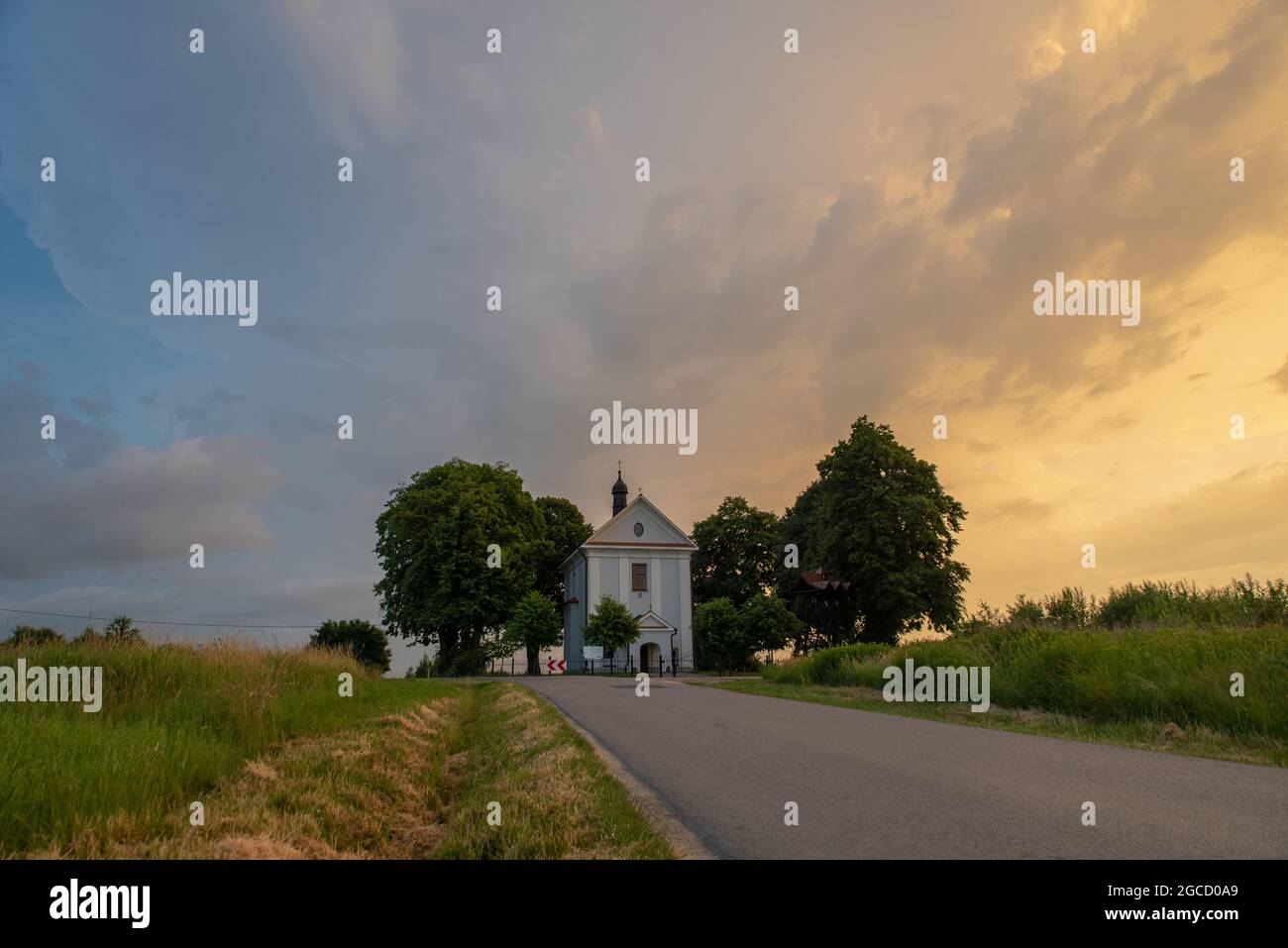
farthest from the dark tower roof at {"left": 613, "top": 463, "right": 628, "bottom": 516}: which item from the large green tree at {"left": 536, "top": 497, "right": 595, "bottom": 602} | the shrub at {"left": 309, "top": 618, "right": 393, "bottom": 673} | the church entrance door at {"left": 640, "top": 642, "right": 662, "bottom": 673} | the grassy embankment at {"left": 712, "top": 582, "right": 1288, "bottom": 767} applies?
the grassy embankment at {"left": 712, "top": 582, "right": 1288, "bottom": 767}

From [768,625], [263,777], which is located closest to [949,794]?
[263,777]

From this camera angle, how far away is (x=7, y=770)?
5.65 m

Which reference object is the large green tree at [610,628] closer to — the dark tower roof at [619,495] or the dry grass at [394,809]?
the dark tower roof at [619,495]

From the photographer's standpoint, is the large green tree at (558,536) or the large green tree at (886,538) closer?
the large green tree at (886,538)

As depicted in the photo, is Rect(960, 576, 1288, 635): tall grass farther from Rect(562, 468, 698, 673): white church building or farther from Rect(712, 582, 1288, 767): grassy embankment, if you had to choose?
Rect(562, 468, 698, 673): white church building

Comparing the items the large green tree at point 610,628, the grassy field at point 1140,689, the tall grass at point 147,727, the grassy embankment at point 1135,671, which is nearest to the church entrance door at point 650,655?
the large green tree at point 610,628

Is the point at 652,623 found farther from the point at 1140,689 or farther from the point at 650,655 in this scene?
the point at 1140,689

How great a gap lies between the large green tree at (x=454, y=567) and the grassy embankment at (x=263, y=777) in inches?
1409

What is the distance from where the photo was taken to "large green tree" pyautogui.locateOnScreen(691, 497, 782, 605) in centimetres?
6228

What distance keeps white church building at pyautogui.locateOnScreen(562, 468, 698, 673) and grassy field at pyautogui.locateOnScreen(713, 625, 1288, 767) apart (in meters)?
35.3

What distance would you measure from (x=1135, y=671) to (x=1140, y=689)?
63 centimetres

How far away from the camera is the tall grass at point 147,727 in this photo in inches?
221
